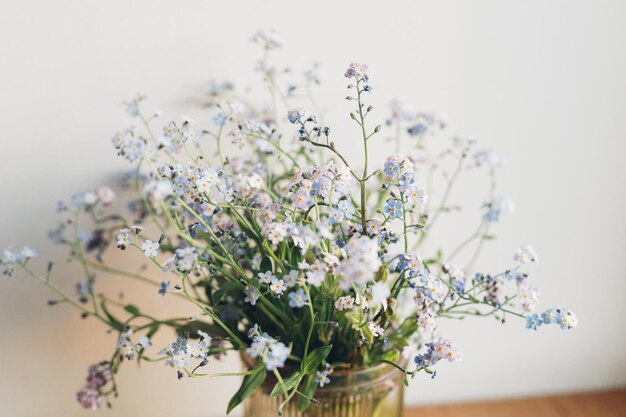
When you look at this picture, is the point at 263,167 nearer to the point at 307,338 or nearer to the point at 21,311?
the point at 307,338

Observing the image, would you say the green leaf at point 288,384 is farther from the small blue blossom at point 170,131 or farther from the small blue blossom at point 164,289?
the small blue blossom at point 170,131

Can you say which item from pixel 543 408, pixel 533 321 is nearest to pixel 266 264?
pixel 533 321

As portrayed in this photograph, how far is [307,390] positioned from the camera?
0.84 m

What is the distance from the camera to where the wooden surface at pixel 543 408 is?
1215mm

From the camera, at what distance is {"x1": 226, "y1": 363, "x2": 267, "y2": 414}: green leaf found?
831mm

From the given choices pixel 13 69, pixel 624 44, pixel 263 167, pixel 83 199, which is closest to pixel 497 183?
pixel 624 44

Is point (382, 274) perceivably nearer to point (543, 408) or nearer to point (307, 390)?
point (307, 390)

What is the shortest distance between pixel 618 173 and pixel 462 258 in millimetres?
308

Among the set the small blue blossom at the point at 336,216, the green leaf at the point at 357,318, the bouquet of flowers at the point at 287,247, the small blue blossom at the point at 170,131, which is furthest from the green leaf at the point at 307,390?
the small blue blossom at the point at 170,131

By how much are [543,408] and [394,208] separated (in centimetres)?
67

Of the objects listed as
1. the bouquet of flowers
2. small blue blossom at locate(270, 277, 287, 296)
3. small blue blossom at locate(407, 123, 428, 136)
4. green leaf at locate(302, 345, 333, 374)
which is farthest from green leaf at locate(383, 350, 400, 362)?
small blue blossom at locate(407, 123, 428, 136)

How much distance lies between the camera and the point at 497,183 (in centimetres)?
116

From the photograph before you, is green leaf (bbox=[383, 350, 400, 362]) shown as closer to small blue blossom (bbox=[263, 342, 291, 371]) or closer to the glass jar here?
the glass jar

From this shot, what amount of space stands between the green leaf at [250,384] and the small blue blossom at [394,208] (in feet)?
0.82
